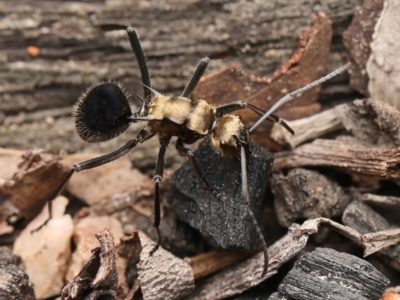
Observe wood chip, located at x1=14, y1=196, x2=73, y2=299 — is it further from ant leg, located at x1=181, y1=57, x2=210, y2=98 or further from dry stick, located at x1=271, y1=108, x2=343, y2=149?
dry stick, located at x1=271, y1=108, x2=343, y2=149

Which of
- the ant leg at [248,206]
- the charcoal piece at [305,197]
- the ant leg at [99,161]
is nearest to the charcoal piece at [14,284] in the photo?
the ant leg at [99,161]

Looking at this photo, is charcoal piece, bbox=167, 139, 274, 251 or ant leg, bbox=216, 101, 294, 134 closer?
charcoal piece, bbox=167, 139, 274, 251

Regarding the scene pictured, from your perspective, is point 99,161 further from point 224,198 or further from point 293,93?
point 293,93

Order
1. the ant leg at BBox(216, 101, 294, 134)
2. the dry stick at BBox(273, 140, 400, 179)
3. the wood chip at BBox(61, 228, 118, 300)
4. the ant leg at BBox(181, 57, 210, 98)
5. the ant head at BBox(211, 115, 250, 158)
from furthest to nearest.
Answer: the ant leg at BBox(181, 57, 210, 98) → the ant leg at BBox(216, 101, 294, 134) → the ant head at BBox(211, 115, 250, 158) → the dry stick at BBox(273, 140, 400, 179) → the wood chip at BBox(61, 228, 118, 300)

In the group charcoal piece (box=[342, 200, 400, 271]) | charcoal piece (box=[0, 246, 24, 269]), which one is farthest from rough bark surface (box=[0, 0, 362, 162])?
charcoal piece (box=[342, 200, 400, 271])

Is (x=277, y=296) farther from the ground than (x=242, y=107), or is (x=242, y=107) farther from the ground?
(x=242, y=107)

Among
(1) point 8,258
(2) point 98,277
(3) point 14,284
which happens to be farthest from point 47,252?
(2) point 98,277
